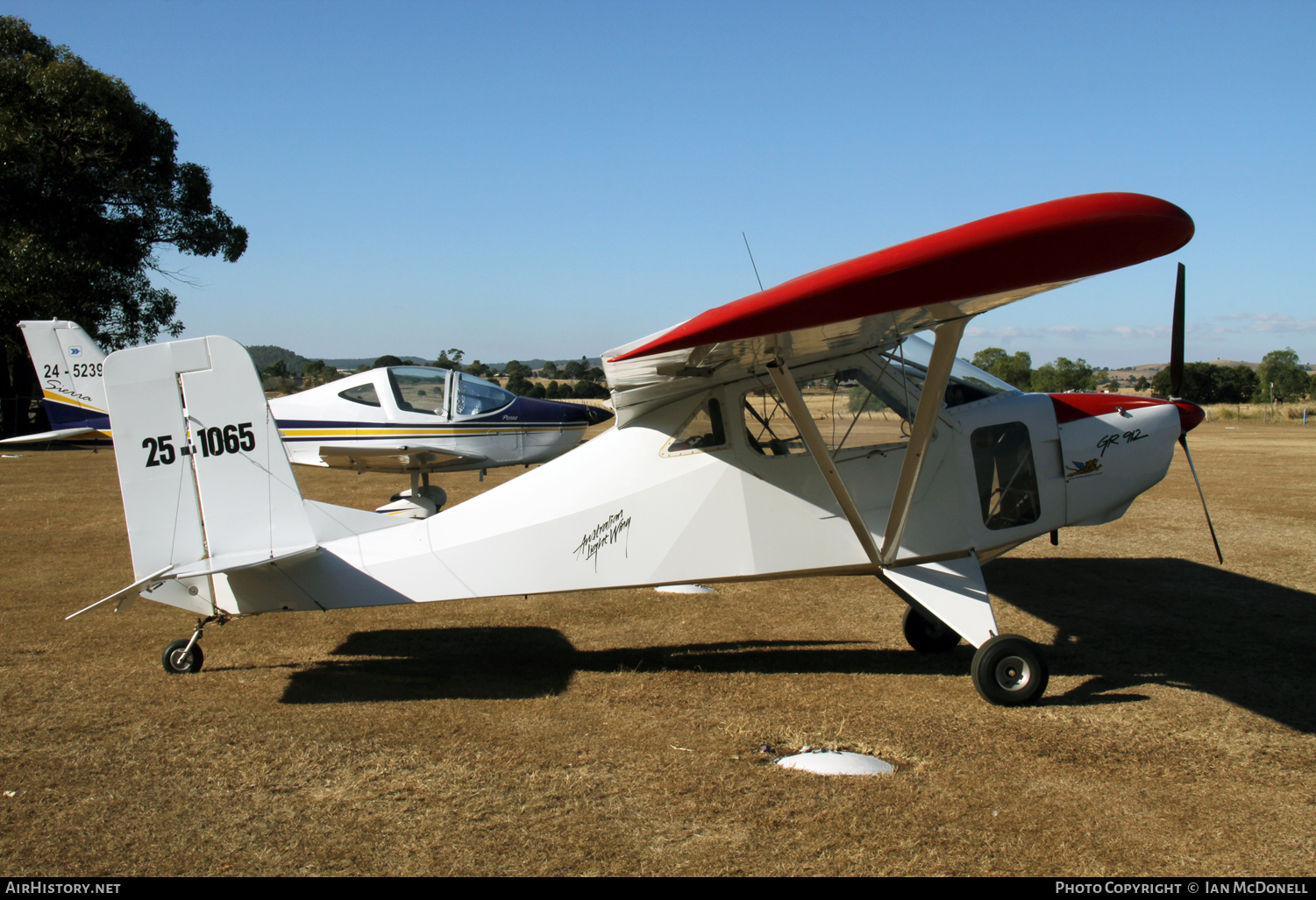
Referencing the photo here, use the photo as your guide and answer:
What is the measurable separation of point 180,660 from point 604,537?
3.21 meters

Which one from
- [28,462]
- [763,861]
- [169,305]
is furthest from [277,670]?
[169,305]

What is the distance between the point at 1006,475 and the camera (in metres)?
5.66

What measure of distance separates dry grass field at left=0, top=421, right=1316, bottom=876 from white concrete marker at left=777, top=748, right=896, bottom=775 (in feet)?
0.34

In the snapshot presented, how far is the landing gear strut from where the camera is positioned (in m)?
5.78

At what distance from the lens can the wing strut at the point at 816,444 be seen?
4922mm

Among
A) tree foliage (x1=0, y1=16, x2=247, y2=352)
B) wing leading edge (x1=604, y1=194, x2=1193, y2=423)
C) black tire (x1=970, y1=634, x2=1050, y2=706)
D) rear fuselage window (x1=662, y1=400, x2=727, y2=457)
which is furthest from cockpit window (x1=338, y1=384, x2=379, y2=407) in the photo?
tree foliage (x1=0, y1=16, x2=247, y2=352)

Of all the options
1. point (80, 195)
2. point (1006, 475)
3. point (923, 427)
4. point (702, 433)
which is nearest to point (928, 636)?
point (1006, 475)

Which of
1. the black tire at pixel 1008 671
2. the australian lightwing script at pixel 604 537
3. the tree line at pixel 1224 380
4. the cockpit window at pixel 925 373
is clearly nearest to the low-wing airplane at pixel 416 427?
the australian lightwing script at pixel 604 537

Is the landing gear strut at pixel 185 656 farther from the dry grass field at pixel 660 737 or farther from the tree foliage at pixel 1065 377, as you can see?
the tree foliage at pixel 1065 377

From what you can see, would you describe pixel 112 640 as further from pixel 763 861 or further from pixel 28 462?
pixel 28 462

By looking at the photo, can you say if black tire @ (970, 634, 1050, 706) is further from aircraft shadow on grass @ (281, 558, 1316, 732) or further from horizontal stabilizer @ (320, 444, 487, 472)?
horizontal stabilizer @ (320, 444, 487, 472)

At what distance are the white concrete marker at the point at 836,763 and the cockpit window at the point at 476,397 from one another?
9.58m

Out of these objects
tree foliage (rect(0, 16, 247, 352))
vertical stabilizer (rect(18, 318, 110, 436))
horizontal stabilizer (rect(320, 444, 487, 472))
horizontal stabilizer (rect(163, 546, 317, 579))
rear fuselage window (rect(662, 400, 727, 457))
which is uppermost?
tree foliage (rect(0, 16, 247, 352))

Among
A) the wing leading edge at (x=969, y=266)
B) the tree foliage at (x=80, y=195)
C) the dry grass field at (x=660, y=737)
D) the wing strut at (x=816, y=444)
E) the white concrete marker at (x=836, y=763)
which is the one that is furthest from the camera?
the tree foliage at (x=80, y=195)
